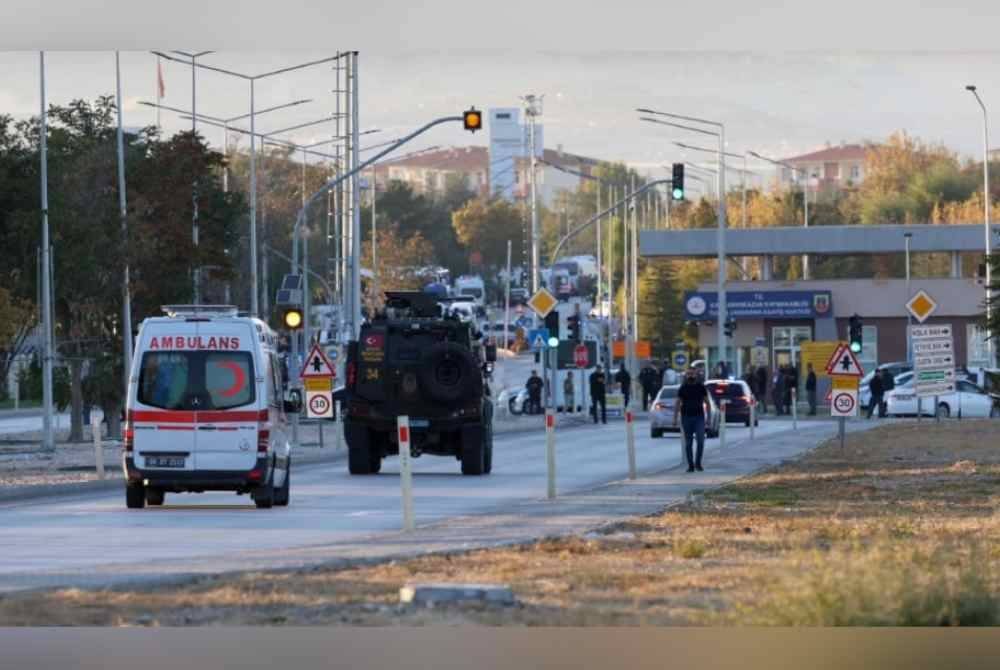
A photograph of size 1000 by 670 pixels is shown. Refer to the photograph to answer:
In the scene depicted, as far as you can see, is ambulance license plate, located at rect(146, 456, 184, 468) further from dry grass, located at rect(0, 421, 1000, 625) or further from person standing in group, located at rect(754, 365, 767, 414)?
person standing in group, located at rect(754, 365, 767, 414)

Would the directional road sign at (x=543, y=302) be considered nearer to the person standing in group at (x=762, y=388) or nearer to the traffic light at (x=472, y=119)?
the person standing in group at (x=762, y=388)

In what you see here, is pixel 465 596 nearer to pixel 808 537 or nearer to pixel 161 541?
pixel 808 537

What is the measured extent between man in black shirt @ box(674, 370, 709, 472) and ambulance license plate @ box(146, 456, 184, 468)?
33.1 feet

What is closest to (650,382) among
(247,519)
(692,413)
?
(692,413)

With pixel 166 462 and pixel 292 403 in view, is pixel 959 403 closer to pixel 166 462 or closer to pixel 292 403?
pixel 292 403

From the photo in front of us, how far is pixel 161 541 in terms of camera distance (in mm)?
23000

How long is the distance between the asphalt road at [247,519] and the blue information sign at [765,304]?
46809 millimetres

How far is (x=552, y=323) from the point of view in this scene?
65.4 m

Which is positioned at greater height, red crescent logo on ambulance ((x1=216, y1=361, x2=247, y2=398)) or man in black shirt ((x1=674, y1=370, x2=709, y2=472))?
red crescent logo on ambulance ((x1=216, y1=361, x2=247, y2=398))

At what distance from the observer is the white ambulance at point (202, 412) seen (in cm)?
2859

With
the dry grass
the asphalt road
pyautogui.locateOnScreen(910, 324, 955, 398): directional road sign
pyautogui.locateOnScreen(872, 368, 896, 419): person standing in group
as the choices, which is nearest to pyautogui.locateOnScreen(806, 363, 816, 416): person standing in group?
pyautogui.locateOnScreen(872, 368, 896, 419): person standing in group

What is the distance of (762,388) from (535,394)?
741 centimetres

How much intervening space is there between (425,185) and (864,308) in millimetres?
49172

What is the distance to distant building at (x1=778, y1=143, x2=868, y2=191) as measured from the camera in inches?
2893
